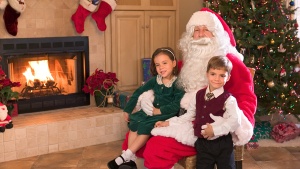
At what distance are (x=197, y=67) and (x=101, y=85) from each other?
1753mm

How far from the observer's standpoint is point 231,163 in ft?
7.88

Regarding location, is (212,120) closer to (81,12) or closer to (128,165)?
(128,165)

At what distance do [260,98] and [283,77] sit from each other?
11.4 inches

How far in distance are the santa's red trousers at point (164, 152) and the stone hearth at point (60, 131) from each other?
1550mm

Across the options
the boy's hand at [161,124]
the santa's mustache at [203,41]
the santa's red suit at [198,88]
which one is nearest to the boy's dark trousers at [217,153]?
the santa's red suit at [198,88]

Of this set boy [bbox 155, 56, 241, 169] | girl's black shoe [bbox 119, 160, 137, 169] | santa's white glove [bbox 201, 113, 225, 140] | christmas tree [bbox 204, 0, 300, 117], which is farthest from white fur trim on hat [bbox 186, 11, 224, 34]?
christmas tree [bbox 204, 0, 300, 117]

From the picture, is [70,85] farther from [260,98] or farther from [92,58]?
[260,98]

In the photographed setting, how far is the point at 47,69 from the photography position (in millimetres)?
4266

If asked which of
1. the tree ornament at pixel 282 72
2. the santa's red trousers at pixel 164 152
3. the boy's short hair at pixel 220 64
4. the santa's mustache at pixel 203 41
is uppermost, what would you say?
the santa's mustache at pixel 203 41

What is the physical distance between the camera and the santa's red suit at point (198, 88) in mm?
2449

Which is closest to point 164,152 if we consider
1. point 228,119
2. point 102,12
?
point 228,119

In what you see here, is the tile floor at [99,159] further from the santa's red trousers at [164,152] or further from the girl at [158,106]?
the santa's red trousers at [164,152]

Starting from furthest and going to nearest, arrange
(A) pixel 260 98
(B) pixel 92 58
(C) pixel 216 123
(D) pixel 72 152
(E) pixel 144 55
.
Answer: (E) pixel 144 55, (B) pixel 92 58, (A) pixel 260 98, (D) pixel 72 152, (C) pixel 216 123

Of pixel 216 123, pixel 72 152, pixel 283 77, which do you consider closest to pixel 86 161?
pixel 72 152
